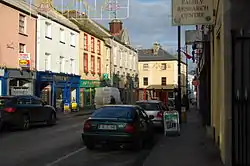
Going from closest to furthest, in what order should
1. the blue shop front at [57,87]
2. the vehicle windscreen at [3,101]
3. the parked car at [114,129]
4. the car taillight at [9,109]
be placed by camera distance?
the parked car at [114,129]
the car taillight at [9,109]
the vehicle windscreen at [3,101]
the blue shop front at [57,87]

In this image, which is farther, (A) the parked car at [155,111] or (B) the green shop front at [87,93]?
(B) the green shop front at [87,93]

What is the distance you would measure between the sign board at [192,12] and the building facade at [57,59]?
21805mm

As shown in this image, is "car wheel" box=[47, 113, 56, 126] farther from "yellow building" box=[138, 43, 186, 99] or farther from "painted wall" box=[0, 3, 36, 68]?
"yellow building" box=[138, 43, 186, 99]

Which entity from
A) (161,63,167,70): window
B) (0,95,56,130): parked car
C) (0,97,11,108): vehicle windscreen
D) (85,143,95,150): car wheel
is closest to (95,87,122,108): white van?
(0,95,56,130): parked car

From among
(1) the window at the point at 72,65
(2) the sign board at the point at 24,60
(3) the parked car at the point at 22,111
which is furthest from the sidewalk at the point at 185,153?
(1) the window at the point at 72,65

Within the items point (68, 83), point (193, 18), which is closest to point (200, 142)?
point (193, 18)

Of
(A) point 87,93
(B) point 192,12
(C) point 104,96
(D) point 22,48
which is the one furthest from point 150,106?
(A) point 87,93

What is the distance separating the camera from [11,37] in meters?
29.6

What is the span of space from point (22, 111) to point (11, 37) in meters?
10.6

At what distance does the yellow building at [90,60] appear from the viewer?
44.0 meters

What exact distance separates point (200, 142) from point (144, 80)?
230 feet

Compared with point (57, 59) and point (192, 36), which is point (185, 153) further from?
point (57, 59)

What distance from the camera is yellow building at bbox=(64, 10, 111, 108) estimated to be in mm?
43969

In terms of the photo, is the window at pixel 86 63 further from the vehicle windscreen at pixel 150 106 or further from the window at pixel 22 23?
the vehicle windscreen at pixel 150 106
